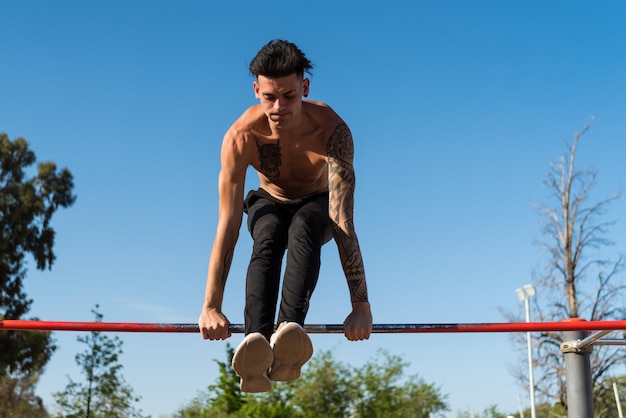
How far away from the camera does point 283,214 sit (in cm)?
421

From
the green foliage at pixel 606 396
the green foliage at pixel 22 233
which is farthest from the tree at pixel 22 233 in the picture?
the green foliage at pixel 606 396

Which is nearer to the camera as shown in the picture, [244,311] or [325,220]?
[244,311]

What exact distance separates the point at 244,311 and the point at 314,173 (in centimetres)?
93

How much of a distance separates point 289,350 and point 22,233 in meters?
20.4

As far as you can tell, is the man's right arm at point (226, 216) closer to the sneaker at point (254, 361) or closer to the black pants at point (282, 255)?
the black pants at point (282, 255)

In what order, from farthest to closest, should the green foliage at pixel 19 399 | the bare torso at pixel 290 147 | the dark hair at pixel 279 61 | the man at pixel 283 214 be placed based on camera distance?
the green foliage at pixel 19 399, the bare torso at pixel 290 147, the dark hair at pixel 279 61, the man at pixel 283 214

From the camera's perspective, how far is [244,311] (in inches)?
149

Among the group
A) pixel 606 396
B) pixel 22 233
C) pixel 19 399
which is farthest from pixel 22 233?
pixel 606 396

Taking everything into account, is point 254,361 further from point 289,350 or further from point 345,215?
point 345,215

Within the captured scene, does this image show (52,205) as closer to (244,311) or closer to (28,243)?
(28,243)

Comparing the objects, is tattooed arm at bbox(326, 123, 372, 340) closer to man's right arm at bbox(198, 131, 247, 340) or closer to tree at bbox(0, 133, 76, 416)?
man's right arm at bbox(198, 131, 247, 340)

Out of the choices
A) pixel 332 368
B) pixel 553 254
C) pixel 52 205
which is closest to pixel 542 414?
pixel 553 254

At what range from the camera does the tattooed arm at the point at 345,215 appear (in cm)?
409

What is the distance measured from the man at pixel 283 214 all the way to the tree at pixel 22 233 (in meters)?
18.7
